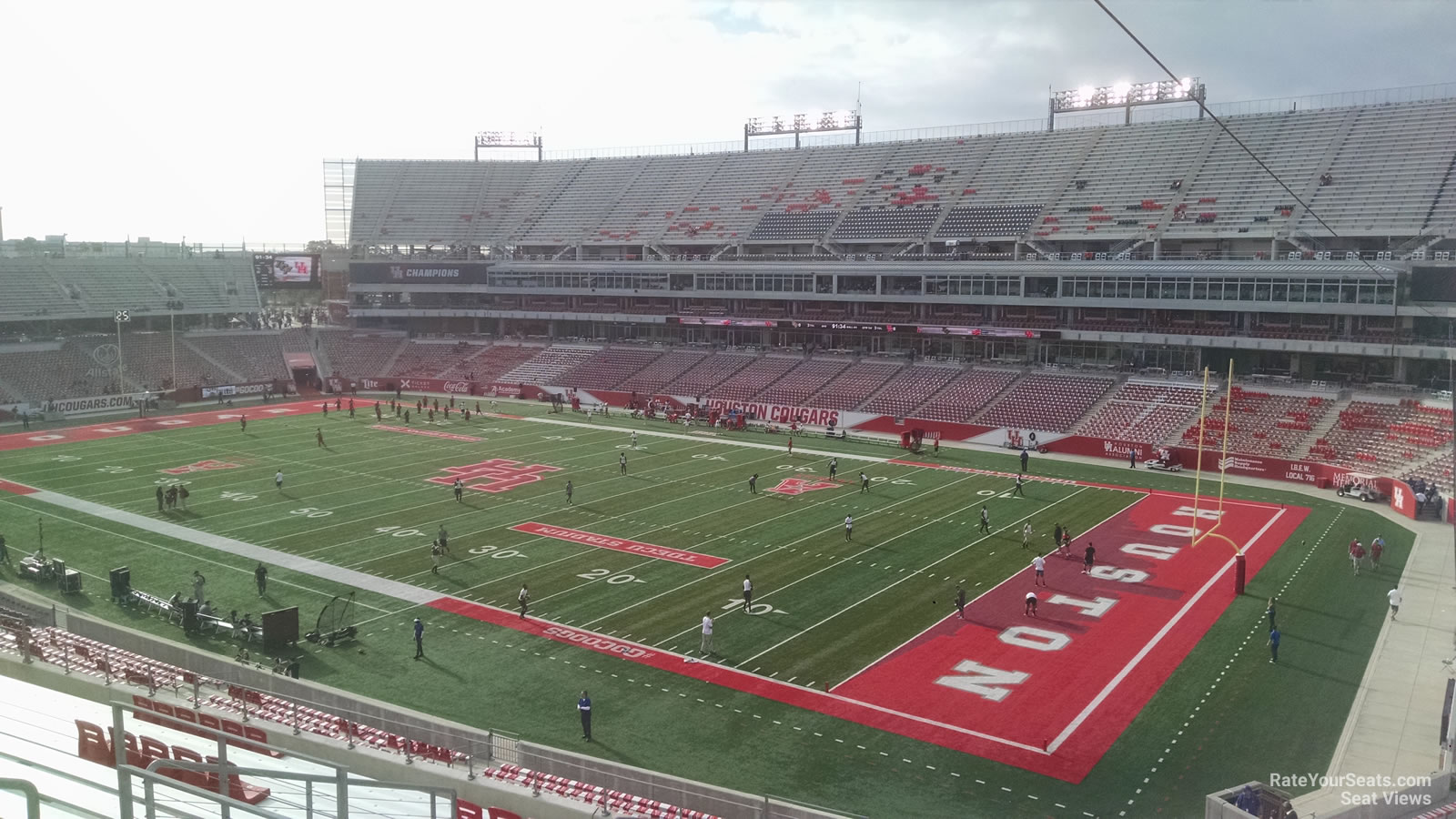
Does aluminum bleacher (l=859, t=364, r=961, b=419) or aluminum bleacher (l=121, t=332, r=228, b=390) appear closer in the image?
aluminum bleacher (l=859, t=364, r=961, b=419)

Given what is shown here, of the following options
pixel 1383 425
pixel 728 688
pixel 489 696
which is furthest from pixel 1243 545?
pixel 489 696

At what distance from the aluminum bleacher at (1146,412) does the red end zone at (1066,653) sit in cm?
1540

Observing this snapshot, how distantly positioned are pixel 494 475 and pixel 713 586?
58.2 feet

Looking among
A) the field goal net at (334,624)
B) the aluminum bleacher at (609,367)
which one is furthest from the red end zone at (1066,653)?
the aluminum bleacher at (609,367)

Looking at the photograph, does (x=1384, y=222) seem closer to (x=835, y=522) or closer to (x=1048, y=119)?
(x=1048, y=119)

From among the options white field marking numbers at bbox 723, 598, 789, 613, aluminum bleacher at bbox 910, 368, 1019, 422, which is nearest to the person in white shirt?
white field marking numbers at bbox 723, 598, 789, 613

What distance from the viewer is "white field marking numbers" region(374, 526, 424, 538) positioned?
32.7 metres

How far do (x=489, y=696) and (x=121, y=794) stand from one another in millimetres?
14994

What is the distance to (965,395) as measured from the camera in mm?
56312

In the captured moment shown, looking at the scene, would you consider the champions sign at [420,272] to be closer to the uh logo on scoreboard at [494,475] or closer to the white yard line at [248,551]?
the uh logo on scoreboard at [494,475]

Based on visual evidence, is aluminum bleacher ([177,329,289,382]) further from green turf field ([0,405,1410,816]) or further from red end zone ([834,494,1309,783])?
red end zone ([834,494,1309,783])

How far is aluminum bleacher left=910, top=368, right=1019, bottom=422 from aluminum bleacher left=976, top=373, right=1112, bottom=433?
30.3 inches

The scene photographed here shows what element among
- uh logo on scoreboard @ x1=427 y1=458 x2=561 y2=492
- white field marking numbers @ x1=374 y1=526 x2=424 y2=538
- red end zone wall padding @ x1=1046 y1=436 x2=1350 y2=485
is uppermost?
red end zone wall padding @ x1=1046 y1=436 x2=1350 y2=485

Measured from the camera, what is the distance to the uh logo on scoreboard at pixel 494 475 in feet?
133
